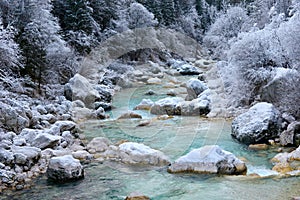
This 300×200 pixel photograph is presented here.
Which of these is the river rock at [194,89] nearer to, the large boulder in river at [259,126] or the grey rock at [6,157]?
the large boulder in river at [259,126]

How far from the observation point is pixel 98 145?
40.5ft

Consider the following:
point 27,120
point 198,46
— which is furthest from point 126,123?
point 198,46

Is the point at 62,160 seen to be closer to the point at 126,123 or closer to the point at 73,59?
the point at 126,123

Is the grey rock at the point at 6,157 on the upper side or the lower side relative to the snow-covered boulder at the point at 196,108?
lower

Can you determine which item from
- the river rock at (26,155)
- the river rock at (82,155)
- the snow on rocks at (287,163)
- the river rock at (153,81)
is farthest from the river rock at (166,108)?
the river rock at (153,81)

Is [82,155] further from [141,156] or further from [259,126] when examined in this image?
[259,126]

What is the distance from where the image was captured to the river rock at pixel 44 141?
11250 mm

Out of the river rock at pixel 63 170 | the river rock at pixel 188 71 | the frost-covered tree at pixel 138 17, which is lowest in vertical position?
the river rock at pixel 63 170

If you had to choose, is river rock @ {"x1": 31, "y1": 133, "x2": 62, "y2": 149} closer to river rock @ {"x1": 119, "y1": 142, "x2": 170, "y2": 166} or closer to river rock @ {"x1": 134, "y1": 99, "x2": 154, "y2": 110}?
river rock @ {"x1": 119, "y1": 142, "x2": 170, "y2": 166}

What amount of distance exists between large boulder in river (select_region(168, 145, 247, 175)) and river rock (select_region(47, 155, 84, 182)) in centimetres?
233

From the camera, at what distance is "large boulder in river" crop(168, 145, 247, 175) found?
373 inches

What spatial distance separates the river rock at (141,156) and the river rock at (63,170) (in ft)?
→ 5.67

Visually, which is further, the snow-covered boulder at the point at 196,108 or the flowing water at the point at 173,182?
the snow-covered boulder at the point at 196,108

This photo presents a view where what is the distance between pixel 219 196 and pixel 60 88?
44.5 feet
